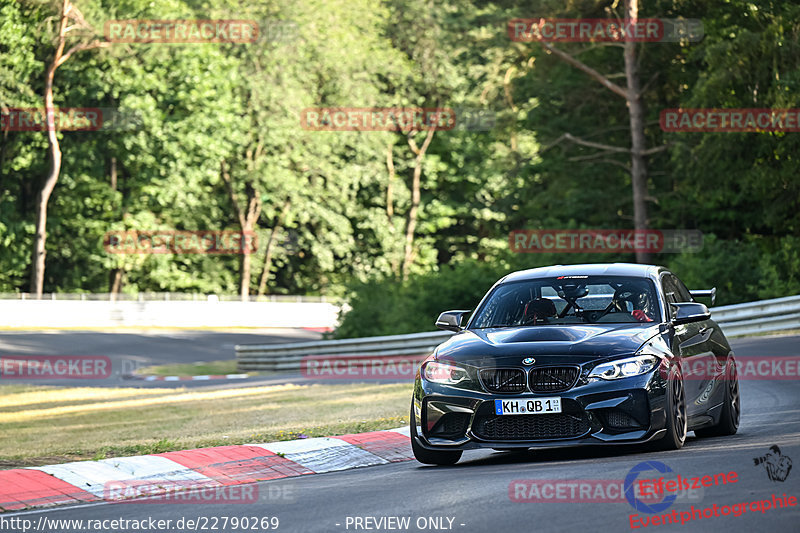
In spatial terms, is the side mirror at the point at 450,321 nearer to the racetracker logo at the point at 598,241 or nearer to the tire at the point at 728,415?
the tire at the point at 728,415

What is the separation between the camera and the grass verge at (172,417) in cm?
1231

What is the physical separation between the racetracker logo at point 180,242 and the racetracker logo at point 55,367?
21907mm

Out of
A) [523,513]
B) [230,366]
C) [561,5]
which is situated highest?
[561,5]

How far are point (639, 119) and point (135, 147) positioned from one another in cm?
2816

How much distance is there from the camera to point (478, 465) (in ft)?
31.5

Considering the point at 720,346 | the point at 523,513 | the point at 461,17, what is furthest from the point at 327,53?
the point at 523,513

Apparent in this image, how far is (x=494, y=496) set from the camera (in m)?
7.62

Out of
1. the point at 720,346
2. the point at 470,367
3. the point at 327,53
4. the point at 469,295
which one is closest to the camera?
the point at 470,367

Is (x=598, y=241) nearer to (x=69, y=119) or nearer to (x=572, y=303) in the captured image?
(x=572, y=303)

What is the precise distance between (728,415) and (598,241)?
24.6 meters

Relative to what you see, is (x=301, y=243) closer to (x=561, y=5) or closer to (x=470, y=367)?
(x=561, y=5)

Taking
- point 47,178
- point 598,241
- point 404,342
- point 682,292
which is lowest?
point 404,342

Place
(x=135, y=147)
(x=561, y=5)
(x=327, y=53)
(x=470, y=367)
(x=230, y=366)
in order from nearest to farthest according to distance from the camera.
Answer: (x=470, y=367)
(x=230, y=366)
(x=561, y=5)
(x=135, y=147)
(x=327, y=53)

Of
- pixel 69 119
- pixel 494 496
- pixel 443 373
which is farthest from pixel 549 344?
pixel 69 119
